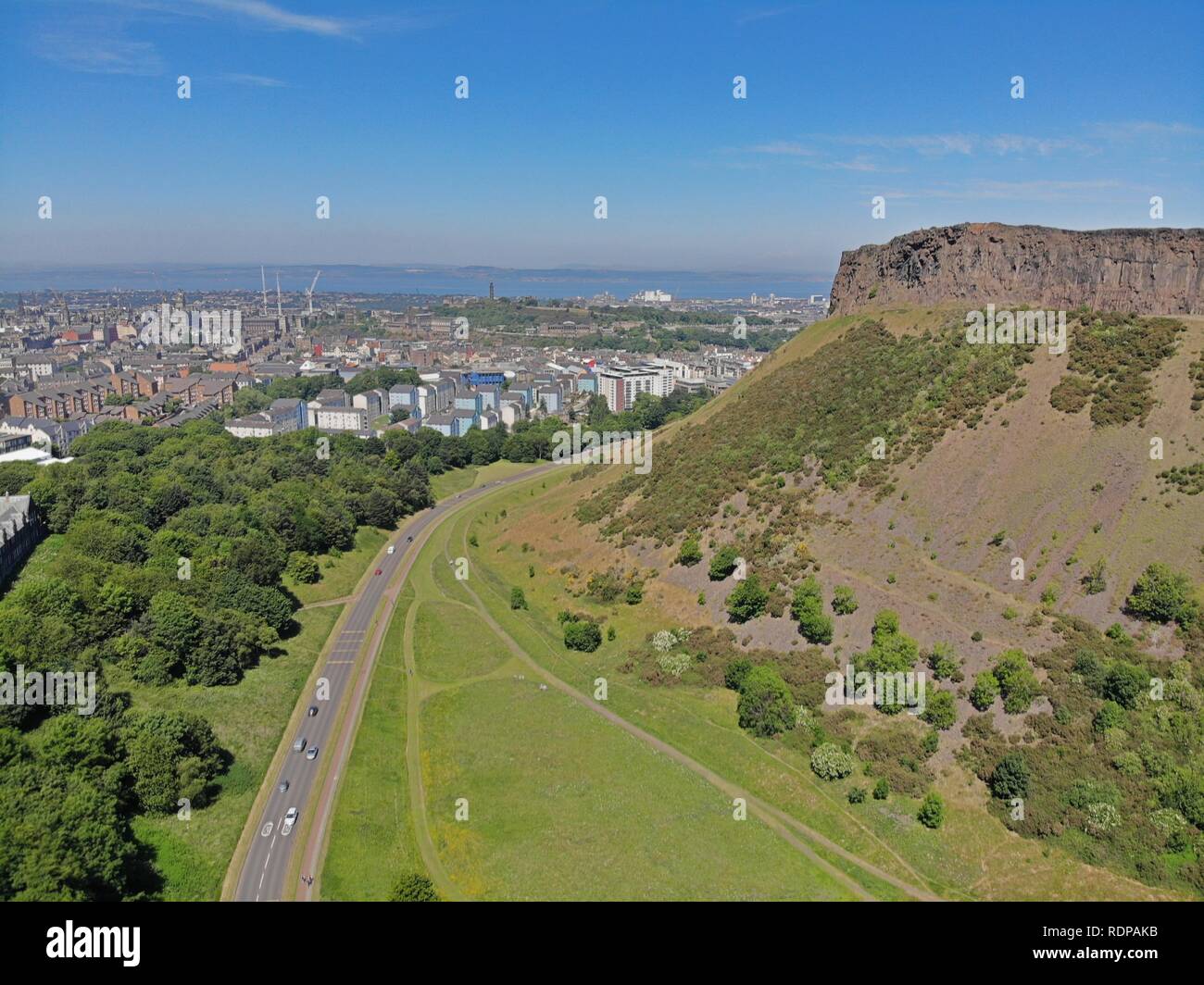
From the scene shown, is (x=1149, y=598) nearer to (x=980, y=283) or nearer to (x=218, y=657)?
(x=980, y=283)

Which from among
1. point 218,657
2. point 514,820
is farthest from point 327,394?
point 514,820

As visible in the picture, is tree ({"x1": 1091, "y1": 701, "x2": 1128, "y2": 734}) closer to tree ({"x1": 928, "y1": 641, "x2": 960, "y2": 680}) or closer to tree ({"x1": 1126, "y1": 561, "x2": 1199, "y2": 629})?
tree ({"x1": 928, "y1": 641, "x2": 960, "y2": 680})

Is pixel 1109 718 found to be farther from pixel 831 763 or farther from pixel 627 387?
pixel 627 387

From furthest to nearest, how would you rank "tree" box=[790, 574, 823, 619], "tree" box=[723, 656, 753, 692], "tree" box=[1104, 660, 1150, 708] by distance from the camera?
"tree" box=[790, 574, 823, 619] → "tree" box=[723, 656, 753, 692] → "tree" box=[1104, 660, 1150, 708]

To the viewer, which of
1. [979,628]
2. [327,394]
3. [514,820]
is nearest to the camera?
[514,820]

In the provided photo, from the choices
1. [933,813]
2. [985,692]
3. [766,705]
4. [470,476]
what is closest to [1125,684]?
[985,692]

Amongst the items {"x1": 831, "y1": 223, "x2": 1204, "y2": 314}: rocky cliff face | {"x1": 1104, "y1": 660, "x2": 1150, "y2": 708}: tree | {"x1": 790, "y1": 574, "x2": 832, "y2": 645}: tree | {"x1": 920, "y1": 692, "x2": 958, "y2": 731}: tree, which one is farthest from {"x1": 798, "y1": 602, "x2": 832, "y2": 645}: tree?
{"x1": 831, "y1": 223, "x2": 1204, "y2": 314}: rocky cliff face

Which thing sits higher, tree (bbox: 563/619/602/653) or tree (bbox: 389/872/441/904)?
tree (bbox: 563/619/602/653)
